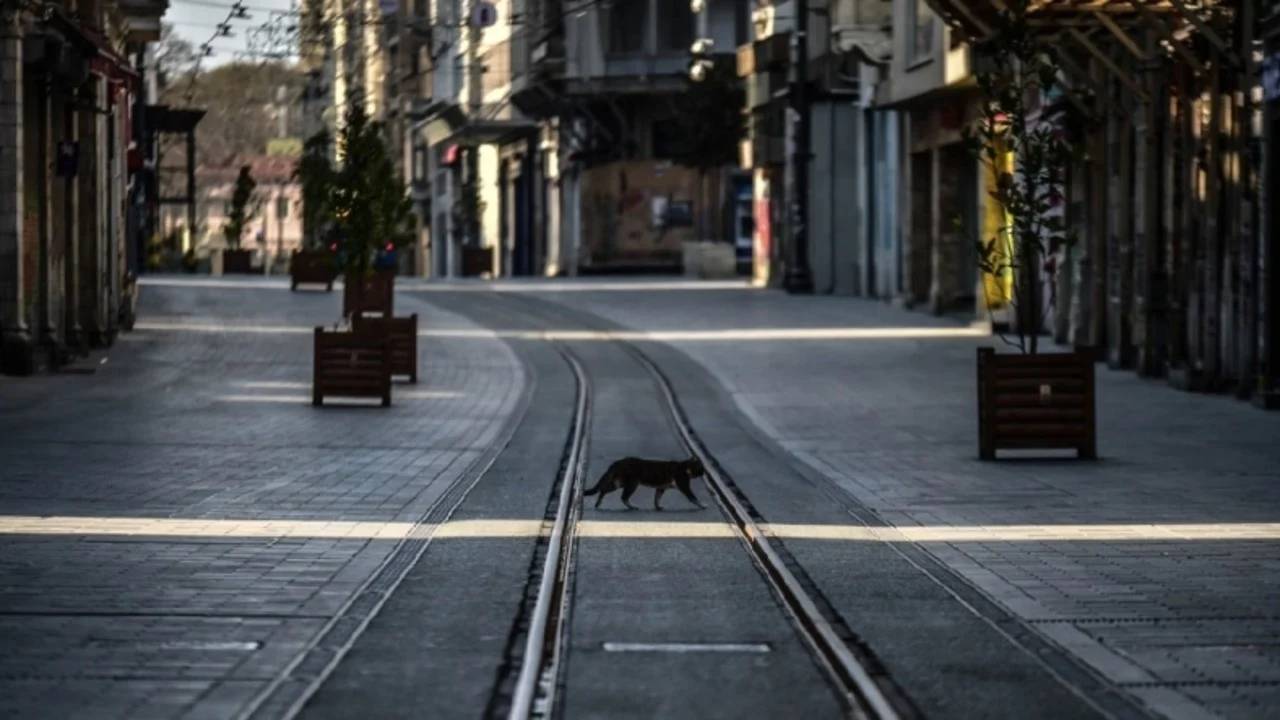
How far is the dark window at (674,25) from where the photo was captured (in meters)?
80.2

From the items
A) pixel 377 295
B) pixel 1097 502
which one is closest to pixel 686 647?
pixel 1097 502

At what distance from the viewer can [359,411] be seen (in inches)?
1050

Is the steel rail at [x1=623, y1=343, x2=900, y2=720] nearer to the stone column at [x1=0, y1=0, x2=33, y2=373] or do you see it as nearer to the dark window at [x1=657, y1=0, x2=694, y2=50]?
the stone column at [x1=0, y1=0, x2=33, y2=373]

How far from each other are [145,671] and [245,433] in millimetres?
13865

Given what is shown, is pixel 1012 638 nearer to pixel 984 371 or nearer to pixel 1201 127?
pixel 984 371

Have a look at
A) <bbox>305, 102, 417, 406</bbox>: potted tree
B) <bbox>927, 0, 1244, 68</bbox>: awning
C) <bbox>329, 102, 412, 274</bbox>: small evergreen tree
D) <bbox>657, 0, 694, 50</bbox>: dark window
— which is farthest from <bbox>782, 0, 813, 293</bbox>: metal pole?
<bbox>329, 102, 412, 274</bbox>: small evergreen tree

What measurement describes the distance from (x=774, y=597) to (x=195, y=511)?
5251 mm

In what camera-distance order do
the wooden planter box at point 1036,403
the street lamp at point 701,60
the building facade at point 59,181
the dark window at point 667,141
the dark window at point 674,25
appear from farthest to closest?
the dark window at point 674,25, the dark window at point 667,141, the street lamp at point 701,60, the building facade at point 59,181, the wooden planter box at point 1036,403

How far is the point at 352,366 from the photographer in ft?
90.8

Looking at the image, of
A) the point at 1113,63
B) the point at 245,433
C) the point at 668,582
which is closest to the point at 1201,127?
the point at 1113,63

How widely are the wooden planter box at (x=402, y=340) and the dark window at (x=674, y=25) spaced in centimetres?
4926

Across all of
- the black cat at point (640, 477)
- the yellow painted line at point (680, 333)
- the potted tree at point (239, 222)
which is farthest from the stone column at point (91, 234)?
the potted tree at point (239, 222)

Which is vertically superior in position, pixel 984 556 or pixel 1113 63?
pixel 1113 63

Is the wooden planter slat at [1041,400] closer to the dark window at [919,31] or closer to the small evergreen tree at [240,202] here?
the dark window at [919,31]
